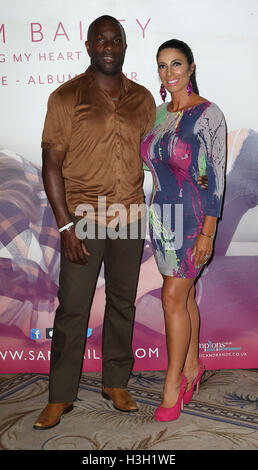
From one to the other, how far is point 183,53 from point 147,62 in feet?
1.79

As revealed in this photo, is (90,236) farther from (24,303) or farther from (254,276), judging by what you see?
(254,276)

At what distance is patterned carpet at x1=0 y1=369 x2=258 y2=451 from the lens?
6.41ft

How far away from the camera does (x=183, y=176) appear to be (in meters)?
2.02

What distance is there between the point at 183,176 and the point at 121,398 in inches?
44.7

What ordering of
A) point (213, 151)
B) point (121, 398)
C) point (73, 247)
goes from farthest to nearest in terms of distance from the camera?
1. point (121, 398)
2. point (73, 247)
3. point (213, 151)

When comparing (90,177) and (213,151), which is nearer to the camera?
(213,151)

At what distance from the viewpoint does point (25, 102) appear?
255 cm

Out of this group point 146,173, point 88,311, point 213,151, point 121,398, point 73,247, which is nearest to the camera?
point 213,151

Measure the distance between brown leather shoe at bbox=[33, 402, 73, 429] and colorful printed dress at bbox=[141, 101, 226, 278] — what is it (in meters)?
0.80

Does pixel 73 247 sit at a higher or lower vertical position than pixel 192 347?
higher

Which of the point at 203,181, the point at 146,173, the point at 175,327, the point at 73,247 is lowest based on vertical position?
the point at 175,327

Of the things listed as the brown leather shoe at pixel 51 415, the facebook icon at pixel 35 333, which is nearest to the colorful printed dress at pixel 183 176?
the brown leather shoe at pixel 51 415

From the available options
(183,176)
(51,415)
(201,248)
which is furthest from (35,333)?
(183,176)

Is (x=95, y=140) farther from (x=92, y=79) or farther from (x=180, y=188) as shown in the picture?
(x=180, y=188)
